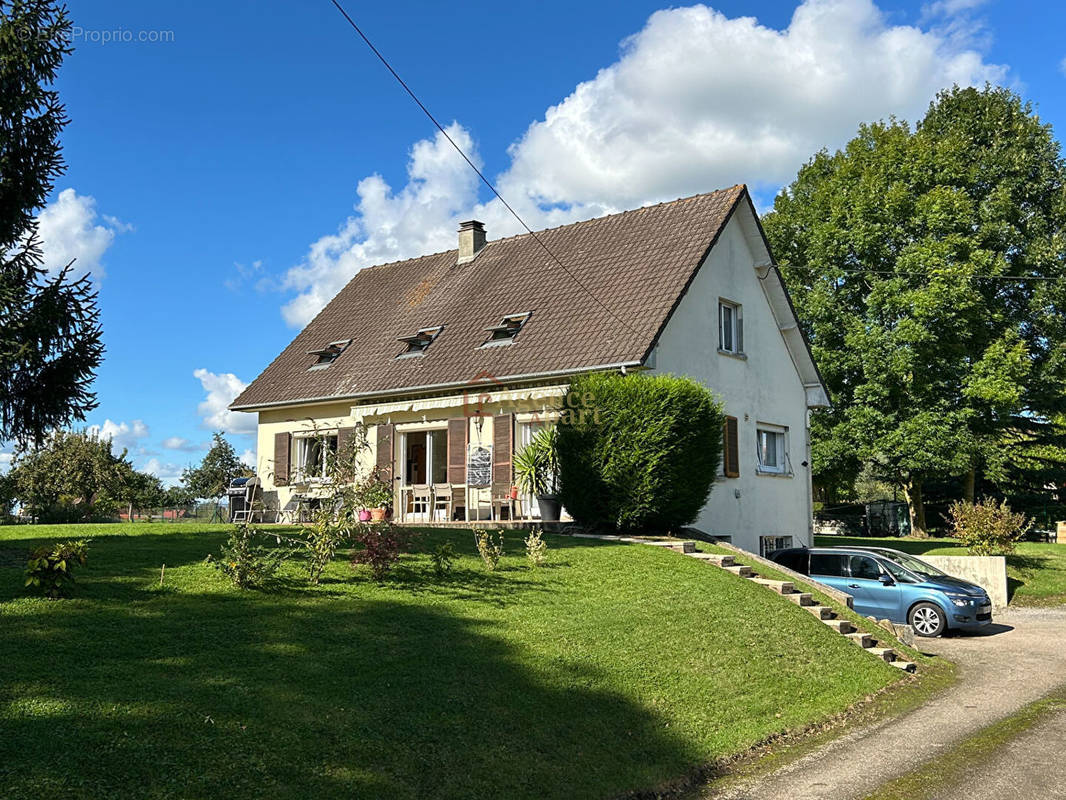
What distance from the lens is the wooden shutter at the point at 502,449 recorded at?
20.0 metres

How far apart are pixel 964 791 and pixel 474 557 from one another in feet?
22.7

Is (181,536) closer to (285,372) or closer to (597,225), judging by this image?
(285,372)

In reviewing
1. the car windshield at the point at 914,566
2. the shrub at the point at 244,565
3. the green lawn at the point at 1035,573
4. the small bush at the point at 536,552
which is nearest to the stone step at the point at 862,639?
the small bush at the point at 536,552

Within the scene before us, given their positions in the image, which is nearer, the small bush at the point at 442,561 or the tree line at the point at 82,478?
the small bush at the point at 442,561

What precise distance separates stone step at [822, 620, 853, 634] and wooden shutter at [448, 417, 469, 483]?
31.9 feet

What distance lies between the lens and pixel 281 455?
24.4m

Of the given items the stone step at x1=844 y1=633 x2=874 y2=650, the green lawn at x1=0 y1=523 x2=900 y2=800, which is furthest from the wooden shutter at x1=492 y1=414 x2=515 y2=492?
the stone step at x1=844 y1=633 x2=874 y2=650

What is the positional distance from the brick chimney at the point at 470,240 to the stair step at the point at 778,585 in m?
15.0

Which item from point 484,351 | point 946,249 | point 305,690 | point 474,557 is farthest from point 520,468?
point 946,249

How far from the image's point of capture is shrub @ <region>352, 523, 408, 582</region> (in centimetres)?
1038

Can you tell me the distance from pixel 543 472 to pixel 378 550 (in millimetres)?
8536

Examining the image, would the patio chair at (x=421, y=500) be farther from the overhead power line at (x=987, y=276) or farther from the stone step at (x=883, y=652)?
the overhead power line at (x=987, y=276)

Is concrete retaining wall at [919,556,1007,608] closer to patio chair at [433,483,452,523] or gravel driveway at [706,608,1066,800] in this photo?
gravel driveway at [706,608,1066,800]

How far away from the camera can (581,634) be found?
31.4 feet
